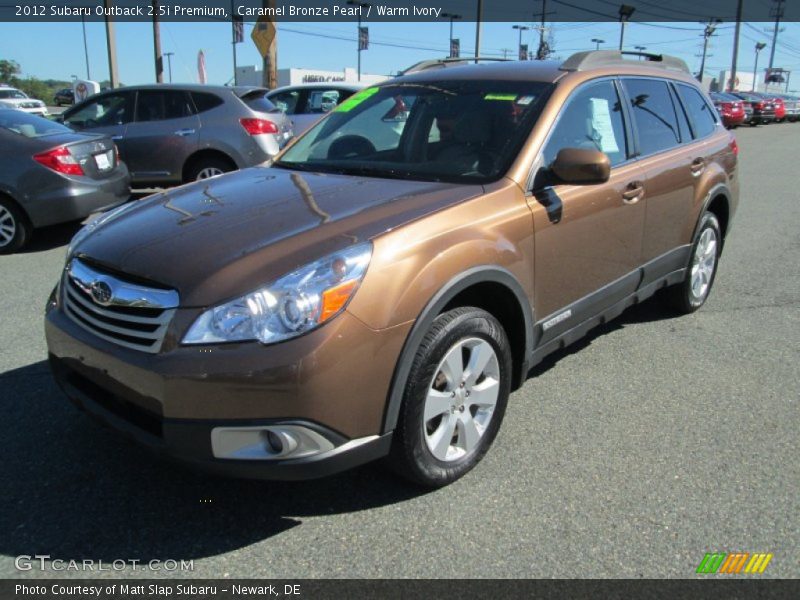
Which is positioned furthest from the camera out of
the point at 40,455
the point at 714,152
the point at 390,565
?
the point at 714,152

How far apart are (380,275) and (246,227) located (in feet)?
2.05

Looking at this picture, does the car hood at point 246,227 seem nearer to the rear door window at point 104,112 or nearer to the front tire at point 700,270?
the front tire at point 700,270

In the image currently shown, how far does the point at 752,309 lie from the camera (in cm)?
530

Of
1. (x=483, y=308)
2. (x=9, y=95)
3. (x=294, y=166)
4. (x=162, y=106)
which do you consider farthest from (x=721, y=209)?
(x=9, y=95)

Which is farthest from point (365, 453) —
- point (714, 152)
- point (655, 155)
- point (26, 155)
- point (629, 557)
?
point (26, 155)

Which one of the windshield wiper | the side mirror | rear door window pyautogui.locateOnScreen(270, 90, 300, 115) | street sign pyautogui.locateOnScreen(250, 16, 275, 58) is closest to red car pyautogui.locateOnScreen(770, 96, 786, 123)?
street sign pyautogui.locateOnScreen(250, 16, 275, 58)

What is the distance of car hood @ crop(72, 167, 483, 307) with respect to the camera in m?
2.38

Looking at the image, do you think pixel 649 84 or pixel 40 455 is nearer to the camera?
pixel 40 455

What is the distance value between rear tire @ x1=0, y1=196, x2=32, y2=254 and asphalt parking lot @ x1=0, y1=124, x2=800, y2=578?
3125 mm

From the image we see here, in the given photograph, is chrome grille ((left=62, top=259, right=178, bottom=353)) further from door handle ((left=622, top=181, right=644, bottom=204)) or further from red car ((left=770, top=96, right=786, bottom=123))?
red car ((left=770, top=96, right=786, bottom=123))

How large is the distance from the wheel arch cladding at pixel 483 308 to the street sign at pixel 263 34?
13.6 meters

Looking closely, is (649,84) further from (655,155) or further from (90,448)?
(90,448)
